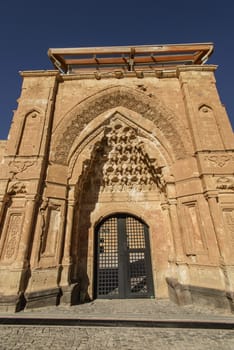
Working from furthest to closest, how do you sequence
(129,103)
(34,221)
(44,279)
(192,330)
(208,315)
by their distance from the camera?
(129,103) < (34,221) < (44,279) < (208,315) < (192,330)

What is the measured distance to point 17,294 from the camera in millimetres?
3857

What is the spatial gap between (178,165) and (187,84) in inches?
120

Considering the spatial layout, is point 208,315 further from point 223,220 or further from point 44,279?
point 44,279

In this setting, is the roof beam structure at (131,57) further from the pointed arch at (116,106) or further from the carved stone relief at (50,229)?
the carved stone relief at (50,229)

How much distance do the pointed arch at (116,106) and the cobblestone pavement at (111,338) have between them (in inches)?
159

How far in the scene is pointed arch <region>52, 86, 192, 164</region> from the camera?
18.3 ft

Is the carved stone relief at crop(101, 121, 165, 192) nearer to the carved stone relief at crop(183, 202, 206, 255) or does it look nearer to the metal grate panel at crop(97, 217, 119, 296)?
the metal grate panel at crop(97, 217, 119, 296)

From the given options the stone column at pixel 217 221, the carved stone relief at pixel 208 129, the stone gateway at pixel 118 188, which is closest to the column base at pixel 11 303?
the stone gateway at pixel 118 188

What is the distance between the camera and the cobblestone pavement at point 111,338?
102 inches

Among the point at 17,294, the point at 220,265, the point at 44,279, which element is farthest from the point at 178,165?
the point at 17,294

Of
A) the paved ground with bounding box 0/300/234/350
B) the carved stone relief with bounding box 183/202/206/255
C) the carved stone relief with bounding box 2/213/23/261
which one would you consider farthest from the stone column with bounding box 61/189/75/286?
the carved stone relief with bounding box 183/202/206/255

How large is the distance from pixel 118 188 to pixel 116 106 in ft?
10.3

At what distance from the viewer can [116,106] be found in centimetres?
659

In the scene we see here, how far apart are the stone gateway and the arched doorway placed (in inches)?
1.3
